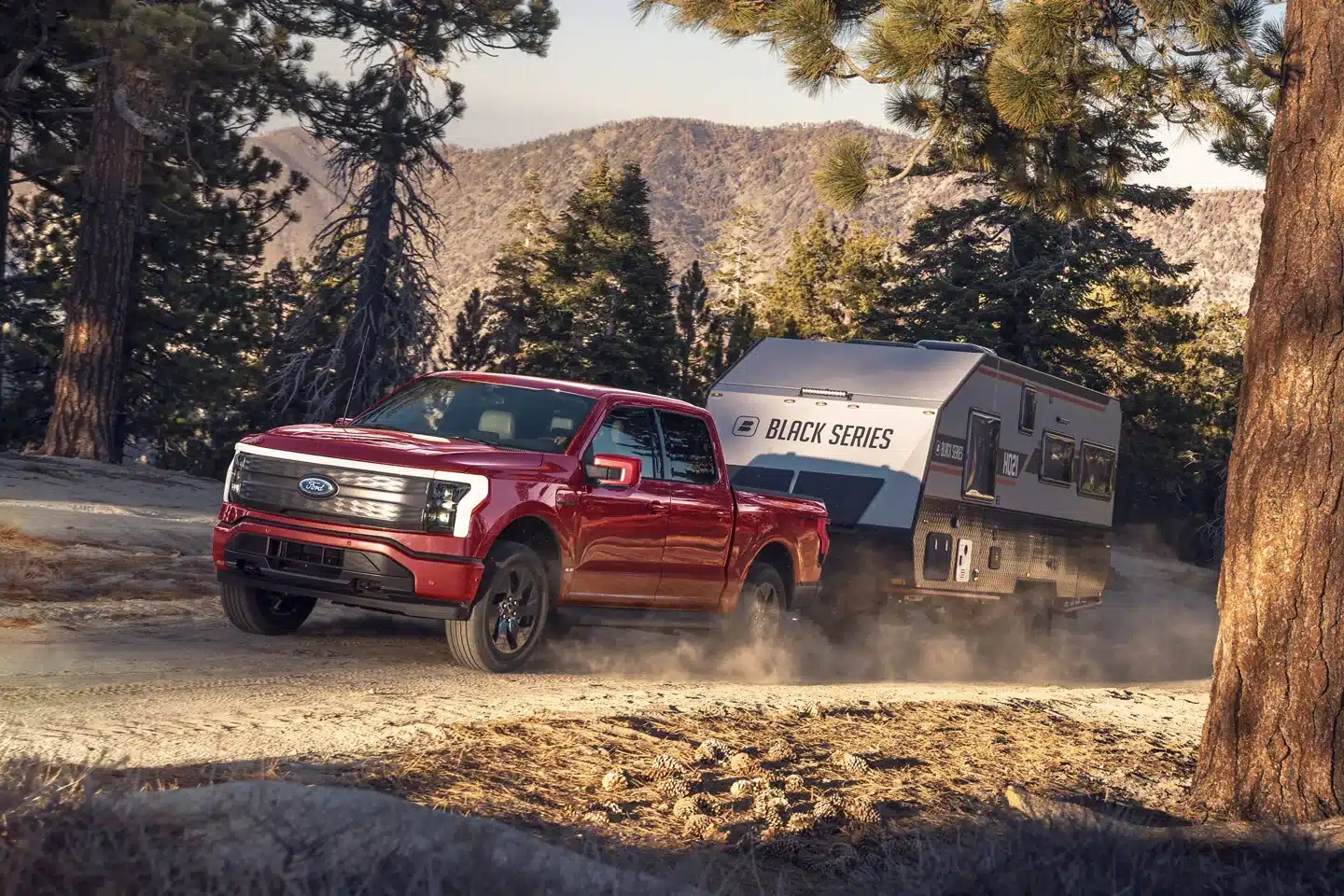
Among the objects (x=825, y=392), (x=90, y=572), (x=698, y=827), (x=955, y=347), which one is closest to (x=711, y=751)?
(x=698, y=827)

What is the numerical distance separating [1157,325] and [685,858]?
4163 cm

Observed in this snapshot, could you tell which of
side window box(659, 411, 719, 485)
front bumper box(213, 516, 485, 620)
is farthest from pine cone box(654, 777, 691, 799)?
side window box(659, 411, 719, 485)

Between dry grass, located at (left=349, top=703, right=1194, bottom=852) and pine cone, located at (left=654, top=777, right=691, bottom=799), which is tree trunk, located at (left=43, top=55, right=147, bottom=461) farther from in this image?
pine cone, located at (left=654, top=777, right=691, bottom=799)

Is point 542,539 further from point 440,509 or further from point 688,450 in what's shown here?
point 688,450

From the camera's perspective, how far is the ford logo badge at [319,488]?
9125 mm

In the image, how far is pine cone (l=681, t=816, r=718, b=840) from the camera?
5.97m

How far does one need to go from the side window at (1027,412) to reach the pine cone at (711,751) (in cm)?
1071

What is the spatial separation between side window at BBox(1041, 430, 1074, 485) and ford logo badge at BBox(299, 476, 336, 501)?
37.1 ft

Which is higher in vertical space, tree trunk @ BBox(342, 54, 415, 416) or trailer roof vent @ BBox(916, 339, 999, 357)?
tree trunk @ BBox(342, 54, 415, 416)

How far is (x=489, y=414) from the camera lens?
10258 mm

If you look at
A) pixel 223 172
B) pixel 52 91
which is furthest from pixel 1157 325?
pixel 52 91

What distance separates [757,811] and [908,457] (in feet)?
30.3

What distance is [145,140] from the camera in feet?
81.2

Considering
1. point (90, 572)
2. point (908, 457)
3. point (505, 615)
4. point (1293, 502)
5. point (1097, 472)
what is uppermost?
point (1097, 472)
